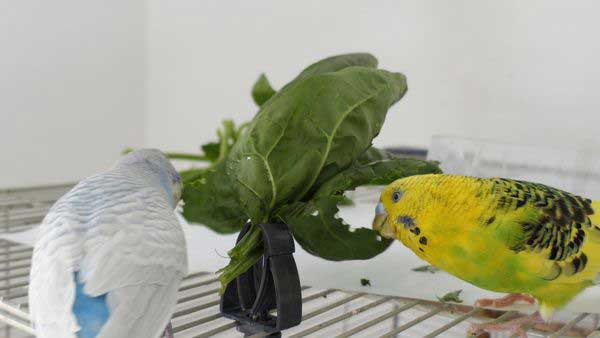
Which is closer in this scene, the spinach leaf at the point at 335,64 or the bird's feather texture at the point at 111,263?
the bird's feather texture at the point at 111,263

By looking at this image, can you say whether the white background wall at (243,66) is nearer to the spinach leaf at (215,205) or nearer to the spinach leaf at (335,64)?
the spinach leaf at (335,64)

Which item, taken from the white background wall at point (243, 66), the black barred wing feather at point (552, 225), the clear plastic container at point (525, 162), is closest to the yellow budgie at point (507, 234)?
the black barred wing feather at point (552, 225)

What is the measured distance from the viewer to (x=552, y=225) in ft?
1.39

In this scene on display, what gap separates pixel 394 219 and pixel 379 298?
8cm

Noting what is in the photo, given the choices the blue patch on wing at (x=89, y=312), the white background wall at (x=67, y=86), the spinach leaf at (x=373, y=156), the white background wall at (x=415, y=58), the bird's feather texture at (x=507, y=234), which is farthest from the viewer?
the white background wall at (x=67, y=86)

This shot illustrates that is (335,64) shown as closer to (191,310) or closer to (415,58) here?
(191,310)

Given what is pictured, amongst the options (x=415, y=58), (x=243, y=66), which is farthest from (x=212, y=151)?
(x=243, y=66)

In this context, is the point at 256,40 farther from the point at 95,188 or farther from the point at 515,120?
the point at 95,188

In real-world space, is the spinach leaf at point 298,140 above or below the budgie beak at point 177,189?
above

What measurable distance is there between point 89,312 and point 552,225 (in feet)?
0.93

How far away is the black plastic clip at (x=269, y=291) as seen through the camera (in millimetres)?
405

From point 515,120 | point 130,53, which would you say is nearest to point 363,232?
point 515,120

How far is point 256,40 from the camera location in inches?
51.3

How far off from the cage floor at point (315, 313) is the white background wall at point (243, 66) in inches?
20.4
